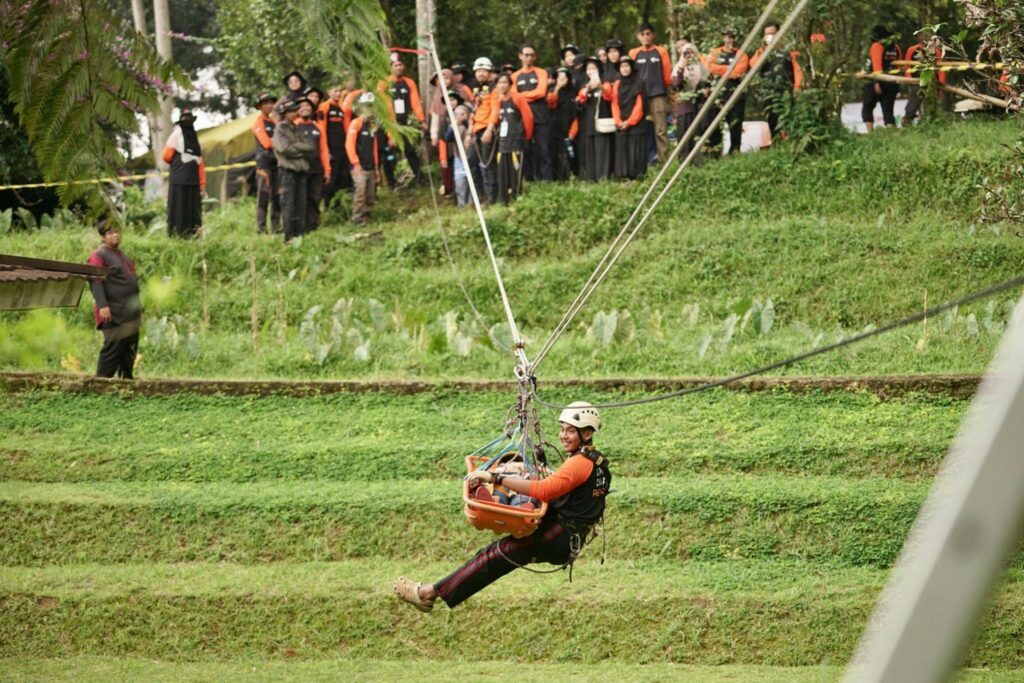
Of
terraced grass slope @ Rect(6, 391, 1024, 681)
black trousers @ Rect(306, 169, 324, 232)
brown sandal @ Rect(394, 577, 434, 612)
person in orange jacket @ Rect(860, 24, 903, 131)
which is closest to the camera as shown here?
brown sandal @ Rect(394, 577, 434, 612)

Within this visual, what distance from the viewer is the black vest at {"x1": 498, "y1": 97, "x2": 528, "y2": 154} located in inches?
732

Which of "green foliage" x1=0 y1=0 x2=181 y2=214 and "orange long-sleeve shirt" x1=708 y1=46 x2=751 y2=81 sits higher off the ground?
"green foliage" x1=0 y1=0 x2=181 y2=214

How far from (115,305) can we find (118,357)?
689mm

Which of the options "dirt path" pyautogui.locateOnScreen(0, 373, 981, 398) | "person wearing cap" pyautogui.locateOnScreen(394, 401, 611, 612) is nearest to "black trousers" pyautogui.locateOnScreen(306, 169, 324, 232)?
"dirt path" pyautogui.locateOnScreen(0, 373, 981, 398)

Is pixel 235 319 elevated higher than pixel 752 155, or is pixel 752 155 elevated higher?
pixel 752 155

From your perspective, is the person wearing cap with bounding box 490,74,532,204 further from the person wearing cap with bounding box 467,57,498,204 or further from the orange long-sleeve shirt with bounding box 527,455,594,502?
the orange long-sleeve shirt with bounding box 527,455,594,502

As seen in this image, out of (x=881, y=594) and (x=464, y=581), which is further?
(x=881, y=594)

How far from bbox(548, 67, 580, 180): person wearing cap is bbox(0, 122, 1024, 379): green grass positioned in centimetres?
86

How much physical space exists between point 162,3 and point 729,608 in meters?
15.1

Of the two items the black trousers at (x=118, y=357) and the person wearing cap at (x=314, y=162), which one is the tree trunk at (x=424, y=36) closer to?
the person wearing cap at (x=314, y=162)

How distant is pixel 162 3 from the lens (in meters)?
21.1

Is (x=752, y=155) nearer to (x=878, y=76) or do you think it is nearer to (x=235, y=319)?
(x=235, y=319)

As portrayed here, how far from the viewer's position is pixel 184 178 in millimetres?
18594

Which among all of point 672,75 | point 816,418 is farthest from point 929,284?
point 672,75
